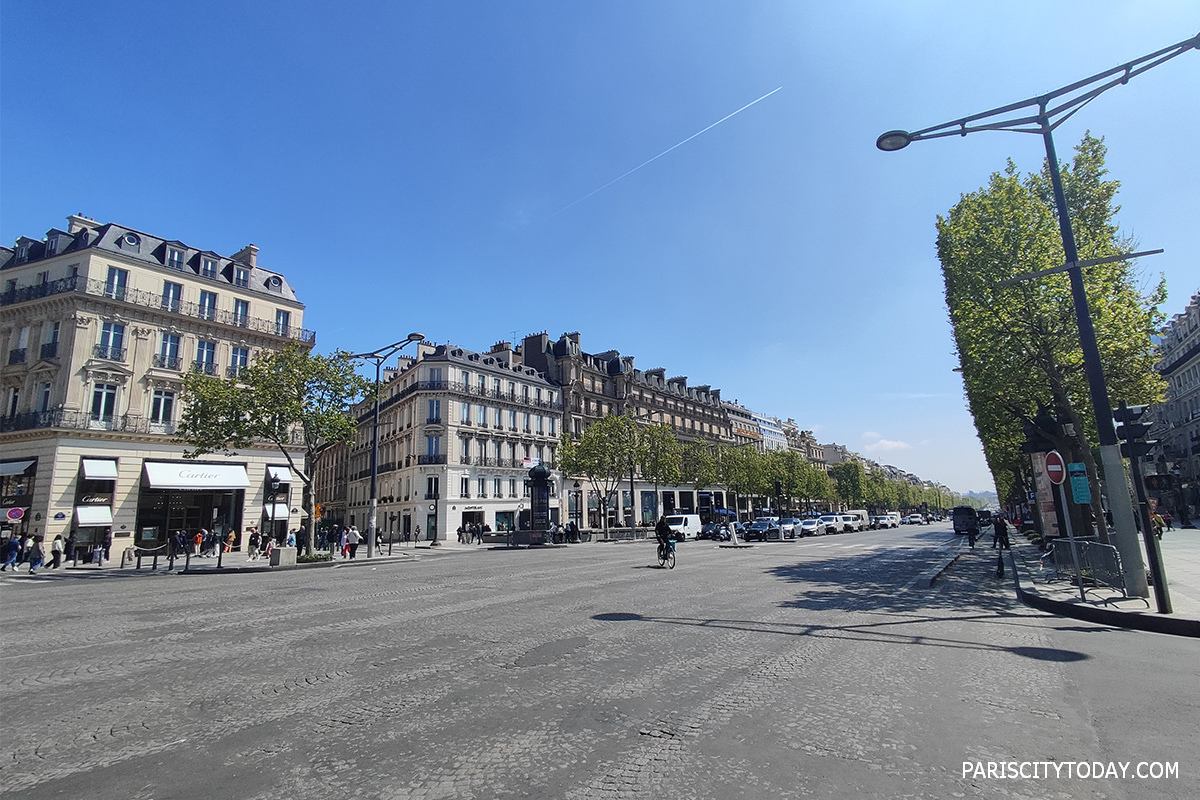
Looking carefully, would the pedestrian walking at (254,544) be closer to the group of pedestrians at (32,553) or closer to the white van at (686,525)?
the group of pedestrians at (32,553)

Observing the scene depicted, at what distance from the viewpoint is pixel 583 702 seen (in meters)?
5.15

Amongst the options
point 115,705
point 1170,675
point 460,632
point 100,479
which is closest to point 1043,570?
point 1170,675

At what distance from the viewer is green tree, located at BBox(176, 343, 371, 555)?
78.6 ft

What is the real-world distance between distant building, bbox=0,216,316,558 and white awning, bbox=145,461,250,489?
0.23 feet

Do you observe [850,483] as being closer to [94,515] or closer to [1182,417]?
[1182,417]

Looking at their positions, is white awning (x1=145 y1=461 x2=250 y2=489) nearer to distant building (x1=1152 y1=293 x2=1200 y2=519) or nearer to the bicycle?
the bicycle

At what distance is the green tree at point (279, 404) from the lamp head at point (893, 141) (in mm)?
22164

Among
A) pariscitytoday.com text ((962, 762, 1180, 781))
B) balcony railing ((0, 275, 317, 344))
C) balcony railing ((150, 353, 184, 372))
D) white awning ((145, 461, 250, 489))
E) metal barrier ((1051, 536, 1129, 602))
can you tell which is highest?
balcony railing ((0, 275, 317, 344))

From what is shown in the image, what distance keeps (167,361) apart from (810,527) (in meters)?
46.0

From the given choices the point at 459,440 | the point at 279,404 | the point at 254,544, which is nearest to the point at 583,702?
the point at 279,404

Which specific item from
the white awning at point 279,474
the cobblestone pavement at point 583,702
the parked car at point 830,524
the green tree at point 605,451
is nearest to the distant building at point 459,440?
the green tree at point 605,451

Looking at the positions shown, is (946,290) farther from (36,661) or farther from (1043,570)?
(36,661)

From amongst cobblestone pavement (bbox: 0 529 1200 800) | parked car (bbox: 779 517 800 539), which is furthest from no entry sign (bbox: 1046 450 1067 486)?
parked car (bbox: 779 517 800 539)

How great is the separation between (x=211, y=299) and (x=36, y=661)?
3292 centimetres
